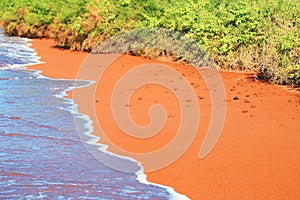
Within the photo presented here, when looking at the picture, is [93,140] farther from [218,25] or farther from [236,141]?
[218,25]

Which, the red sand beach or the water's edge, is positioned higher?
the red sand beach

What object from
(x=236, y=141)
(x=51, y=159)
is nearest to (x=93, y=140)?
(x=51, y=159)

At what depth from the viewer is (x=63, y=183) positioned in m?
6.91

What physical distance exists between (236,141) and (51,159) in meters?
2.68

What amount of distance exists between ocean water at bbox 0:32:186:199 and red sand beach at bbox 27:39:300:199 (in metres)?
0.40


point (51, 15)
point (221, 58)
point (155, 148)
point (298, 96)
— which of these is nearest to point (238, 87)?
point (298, 96)

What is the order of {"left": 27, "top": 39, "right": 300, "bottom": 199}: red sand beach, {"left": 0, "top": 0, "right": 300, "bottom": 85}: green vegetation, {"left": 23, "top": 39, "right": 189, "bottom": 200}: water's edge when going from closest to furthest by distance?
{"left": 23, "top": 39, "right": 189, "bottom": 200}: water's edge → {"left": 27, "top": 39, "right": 300, "bottom": 199}: red sand beach → {"left": 0, "top": 0, "right": 300, "bottom": 85}: green vegetation

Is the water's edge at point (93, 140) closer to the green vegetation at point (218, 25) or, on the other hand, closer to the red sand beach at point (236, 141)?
the red sand beach at point (236, 141)

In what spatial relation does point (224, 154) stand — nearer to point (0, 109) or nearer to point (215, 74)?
point (0, 109)

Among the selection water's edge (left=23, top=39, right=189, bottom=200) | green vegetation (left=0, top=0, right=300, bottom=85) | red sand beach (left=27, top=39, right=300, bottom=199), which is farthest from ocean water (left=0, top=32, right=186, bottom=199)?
green vegetation (left=0, top=0, right=300, bottom=85)

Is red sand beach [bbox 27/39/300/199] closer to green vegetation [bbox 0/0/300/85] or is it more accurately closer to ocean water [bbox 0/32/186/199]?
ocean water [bbox 0/32/186/199]

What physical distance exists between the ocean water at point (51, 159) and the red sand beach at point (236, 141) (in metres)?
0.40

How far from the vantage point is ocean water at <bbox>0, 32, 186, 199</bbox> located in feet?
21.8

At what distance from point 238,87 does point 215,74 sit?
1.89 meters
